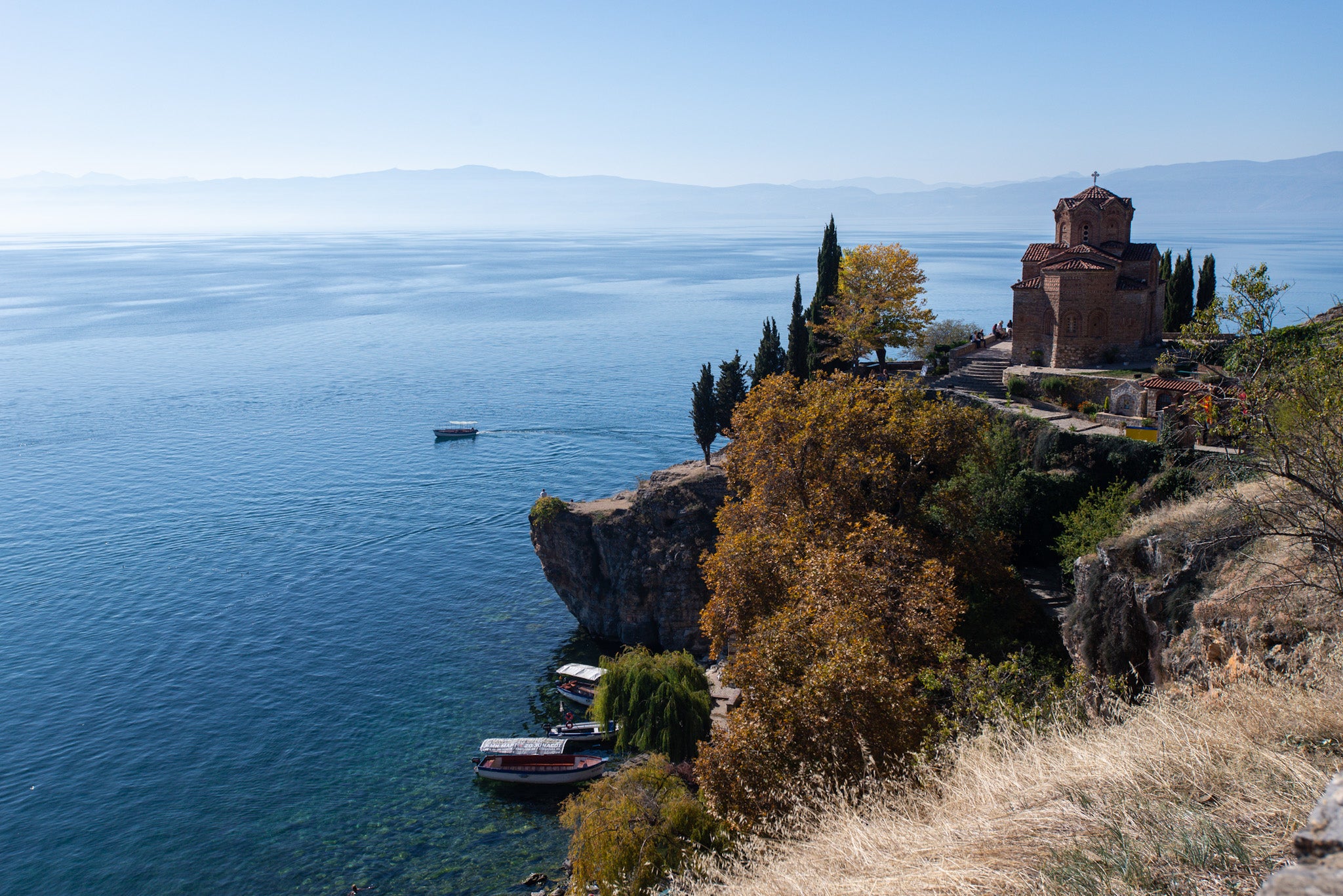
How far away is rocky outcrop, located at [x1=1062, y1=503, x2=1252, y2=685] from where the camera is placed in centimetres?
2006

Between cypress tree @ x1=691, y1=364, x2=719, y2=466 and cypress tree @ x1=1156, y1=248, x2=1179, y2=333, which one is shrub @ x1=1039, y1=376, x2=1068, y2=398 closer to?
cypress tree @ x1=1156, y1=248, x2=1179, y2=333

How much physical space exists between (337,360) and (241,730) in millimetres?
94777

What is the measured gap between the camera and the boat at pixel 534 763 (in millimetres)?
35469

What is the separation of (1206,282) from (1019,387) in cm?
2909

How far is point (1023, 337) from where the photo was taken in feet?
159

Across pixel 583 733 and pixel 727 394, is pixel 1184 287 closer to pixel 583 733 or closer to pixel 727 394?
pixel 727 394

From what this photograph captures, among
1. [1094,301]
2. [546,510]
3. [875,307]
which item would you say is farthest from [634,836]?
[875,307]

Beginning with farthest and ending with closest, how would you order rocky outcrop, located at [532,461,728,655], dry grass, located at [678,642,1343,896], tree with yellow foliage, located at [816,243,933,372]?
tree with yellow foliage, located at [816,243,933,372]
rocky outcrop, located at [532,461,728,655]
dry grass, located at [678,642,1343,896]

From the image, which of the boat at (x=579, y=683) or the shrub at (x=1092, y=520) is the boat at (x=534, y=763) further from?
the shrub at (x=1092, y=520)

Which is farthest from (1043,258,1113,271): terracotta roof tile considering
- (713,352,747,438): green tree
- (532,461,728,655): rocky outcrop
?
(532,461,728,655): rocky outcrop

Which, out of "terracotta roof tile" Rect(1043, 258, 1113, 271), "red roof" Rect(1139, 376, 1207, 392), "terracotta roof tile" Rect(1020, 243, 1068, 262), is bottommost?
"red roof" Rect(1139, 376, 1207, 392)

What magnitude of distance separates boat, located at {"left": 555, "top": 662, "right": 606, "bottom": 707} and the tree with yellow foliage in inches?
975

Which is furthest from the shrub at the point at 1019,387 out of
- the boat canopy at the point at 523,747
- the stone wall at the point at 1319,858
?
the stone wall at the point at 1319,858

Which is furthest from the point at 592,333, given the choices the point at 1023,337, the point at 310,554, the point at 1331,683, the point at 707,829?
the point at 1331,683
